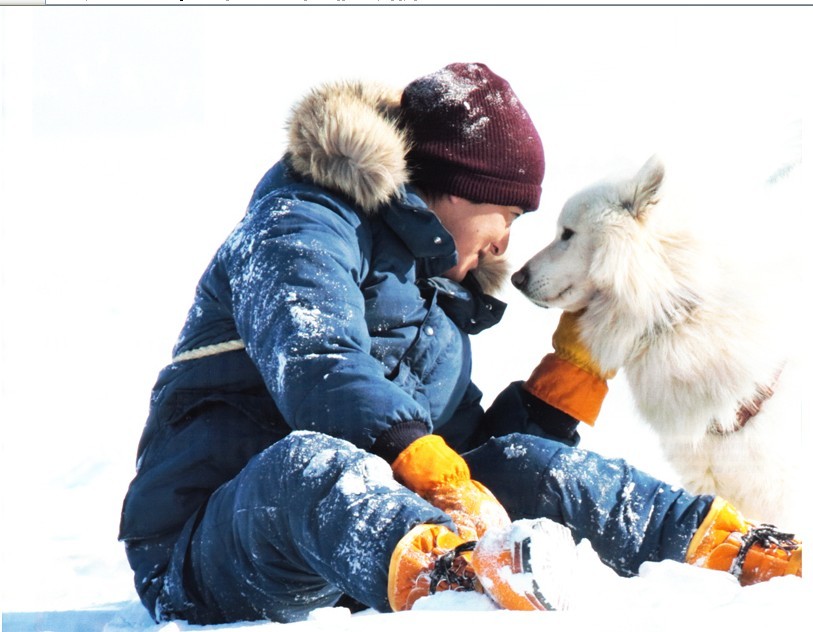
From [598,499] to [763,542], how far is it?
0.37m

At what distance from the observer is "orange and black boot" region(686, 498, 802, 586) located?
183 centimetres

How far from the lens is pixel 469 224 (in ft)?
8.48

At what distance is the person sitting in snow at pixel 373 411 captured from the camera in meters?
1.75

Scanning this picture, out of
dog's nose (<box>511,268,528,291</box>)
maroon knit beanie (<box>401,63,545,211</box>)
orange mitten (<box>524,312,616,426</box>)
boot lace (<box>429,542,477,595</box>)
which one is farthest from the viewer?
dog's nose (<box>511,268,528,291</box>)

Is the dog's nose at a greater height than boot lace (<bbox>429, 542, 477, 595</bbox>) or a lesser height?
greater

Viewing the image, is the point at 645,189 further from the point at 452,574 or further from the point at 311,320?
the point at 452,574

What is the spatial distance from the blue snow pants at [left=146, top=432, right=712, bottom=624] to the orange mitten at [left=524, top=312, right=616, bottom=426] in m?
0.41

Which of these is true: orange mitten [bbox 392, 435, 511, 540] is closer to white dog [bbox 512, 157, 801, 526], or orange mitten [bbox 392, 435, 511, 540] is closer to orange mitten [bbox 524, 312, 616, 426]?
orange mitten [bbox 524, 312, 616, 426]

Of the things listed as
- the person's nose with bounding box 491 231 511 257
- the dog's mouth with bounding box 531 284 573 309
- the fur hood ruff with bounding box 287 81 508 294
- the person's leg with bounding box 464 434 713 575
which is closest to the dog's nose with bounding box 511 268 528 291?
the dog's mouth with bounding box 531 284 573 309

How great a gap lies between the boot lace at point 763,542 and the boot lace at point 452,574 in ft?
1.90

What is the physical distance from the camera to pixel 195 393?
7.34 ft

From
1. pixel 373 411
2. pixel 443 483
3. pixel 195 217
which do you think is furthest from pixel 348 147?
pixel 195 217

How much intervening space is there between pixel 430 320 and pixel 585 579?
40.3 inches

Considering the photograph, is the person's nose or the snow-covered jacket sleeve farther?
the person's nose
